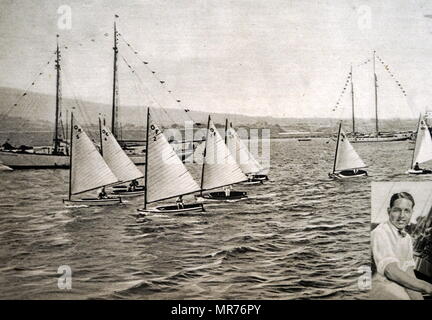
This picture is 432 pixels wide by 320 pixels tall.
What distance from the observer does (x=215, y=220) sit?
323 centimetres

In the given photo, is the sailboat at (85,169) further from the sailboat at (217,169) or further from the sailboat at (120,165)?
the sailboat at (217,169)

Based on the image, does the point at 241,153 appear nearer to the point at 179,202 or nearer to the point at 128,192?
the point at 179,202

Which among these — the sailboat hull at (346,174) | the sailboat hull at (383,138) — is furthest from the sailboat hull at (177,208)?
the sailboat hull at (383,138)

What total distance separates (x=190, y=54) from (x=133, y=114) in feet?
1.74

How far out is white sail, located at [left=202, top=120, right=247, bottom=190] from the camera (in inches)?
128

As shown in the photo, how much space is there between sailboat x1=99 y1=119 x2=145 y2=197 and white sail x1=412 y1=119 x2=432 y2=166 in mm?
1805

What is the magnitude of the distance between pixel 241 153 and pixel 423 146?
121 cm

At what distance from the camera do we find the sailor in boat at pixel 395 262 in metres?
3.21

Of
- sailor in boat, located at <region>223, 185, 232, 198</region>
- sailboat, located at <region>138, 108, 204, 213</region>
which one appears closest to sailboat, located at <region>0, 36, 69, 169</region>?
sailboat, located at <region>138, 108, 204, 213</region>

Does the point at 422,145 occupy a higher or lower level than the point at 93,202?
higher

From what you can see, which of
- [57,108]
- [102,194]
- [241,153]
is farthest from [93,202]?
[241,153]

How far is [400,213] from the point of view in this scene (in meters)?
3.29

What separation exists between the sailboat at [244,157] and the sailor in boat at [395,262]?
84 cm
